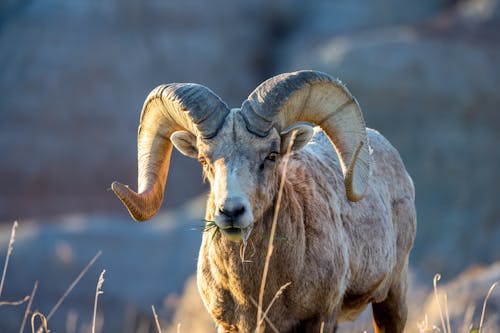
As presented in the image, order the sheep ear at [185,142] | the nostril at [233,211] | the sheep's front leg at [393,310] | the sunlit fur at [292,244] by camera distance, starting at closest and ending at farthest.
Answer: the nostril at [233,211], the sunlit fur at [292,244], the sheep ear at [185,142], the sheep's front leg at [393,310]

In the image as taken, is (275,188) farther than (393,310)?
No

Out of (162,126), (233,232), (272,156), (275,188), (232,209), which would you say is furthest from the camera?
(162,126)

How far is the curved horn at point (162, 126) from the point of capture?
7258 millimetres

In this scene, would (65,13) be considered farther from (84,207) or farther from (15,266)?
(15,266)

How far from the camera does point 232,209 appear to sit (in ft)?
21.0

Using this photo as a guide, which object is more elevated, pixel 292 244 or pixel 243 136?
pixel 243 136

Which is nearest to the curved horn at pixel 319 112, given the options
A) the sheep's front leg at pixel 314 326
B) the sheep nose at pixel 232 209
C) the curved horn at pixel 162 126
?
the curved horn at pixel 162 126

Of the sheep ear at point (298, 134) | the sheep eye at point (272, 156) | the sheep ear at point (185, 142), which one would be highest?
the sheep ear at point (185, 142)

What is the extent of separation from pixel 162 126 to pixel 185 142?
51 centimetres

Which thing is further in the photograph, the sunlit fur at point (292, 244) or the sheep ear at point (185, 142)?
the sheep ear at point (185, 142)

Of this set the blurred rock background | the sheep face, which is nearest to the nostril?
the sheep face

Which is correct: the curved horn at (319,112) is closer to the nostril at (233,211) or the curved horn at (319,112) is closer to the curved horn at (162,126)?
the curved horn at (162,126)

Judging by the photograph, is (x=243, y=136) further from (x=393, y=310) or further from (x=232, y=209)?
(x=393, y=310)

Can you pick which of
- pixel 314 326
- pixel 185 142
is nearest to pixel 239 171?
pixel 185 142
